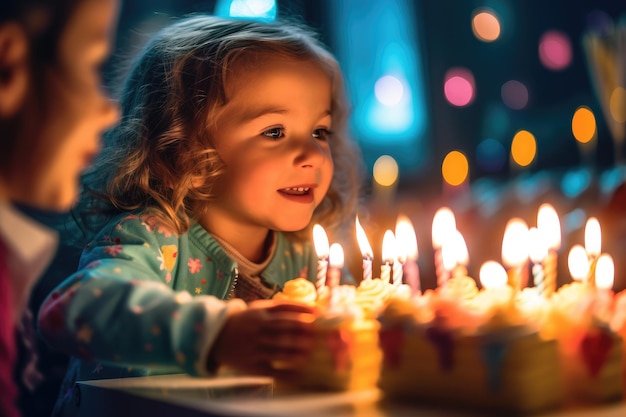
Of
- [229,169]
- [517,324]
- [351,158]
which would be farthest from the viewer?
[351,158]

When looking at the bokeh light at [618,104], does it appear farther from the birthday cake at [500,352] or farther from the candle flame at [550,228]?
the birthday cake at [500,352]

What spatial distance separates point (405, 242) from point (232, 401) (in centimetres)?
A: 50

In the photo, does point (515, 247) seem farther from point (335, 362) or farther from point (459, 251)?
point (335, 362)

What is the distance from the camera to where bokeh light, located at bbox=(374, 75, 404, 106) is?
5680mm

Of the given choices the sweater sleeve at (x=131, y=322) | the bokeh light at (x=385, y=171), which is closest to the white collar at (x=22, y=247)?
the sweater sleeve at (x=131, y=322)

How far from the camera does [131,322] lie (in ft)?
4.10

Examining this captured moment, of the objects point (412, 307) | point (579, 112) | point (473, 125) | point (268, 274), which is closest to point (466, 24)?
point (473, 125)

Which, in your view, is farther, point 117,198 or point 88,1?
point 117,198

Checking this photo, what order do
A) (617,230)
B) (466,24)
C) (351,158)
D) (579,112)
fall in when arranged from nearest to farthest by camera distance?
(617,230)
(351,158)
(579,112)
(466,24)

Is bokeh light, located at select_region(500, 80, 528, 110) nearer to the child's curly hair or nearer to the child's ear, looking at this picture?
the child's curly hair

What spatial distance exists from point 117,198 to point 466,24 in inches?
149

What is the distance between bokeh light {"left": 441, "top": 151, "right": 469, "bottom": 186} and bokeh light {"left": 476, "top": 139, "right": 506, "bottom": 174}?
0.32 feet

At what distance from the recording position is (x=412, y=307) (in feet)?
4.04

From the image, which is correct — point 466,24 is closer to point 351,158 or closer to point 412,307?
point 351,158
